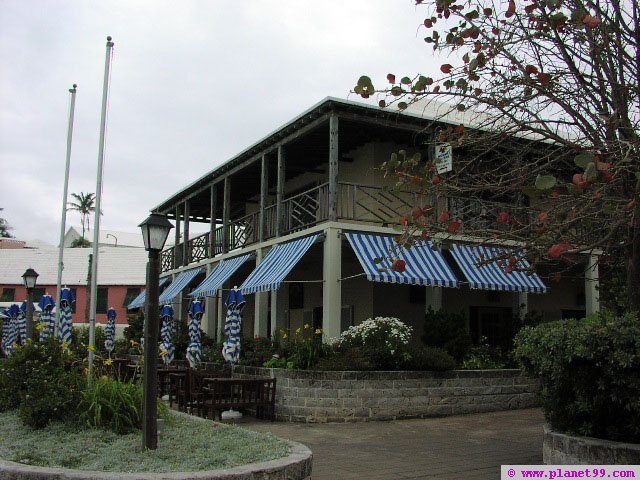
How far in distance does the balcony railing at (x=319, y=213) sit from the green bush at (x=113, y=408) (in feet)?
19.0

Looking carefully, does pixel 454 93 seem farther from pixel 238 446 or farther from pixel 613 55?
pixel 238 446

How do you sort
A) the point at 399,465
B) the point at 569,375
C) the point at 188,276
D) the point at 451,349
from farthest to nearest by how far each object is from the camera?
1. the point at 188,276
2. the point at 451,349
3. the point at 399,465
4. the point at 569,375

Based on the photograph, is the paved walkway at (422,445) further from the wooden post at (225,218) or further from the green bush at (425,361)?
the wooden post at (225,218)

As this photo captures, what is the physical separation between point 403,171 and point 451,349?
7216 mm

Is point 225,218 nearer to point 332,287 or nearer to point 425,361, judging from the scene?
point 332,287

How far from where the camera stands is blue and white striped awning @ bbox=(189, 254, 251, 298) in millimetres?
17297

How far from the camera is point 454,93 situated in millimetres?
7293

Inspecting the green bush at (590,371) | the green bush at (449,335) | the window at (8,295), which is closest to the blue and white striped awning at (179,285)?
the green bush at (449,335)

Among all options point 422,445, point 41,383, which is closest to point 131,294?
point 41,383

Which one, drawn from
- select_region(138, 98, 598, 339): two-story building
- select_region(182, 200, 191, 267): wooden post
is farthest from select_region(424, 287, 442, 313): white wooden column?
select_region(182, 200, 191, 267): wooden post

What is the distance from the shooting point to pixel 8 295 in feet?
132

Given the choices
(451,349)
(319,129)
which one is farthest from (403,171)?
(319,129)

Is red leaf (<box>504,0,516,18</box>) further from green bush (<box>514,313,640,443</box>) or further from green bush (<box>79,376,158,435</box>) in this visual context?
green bush (<box>79,376,158,435</box>)

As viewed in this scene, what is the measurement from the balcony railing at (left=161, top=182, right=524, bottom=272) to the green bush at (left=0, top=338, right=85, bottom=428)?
20.6 feet
